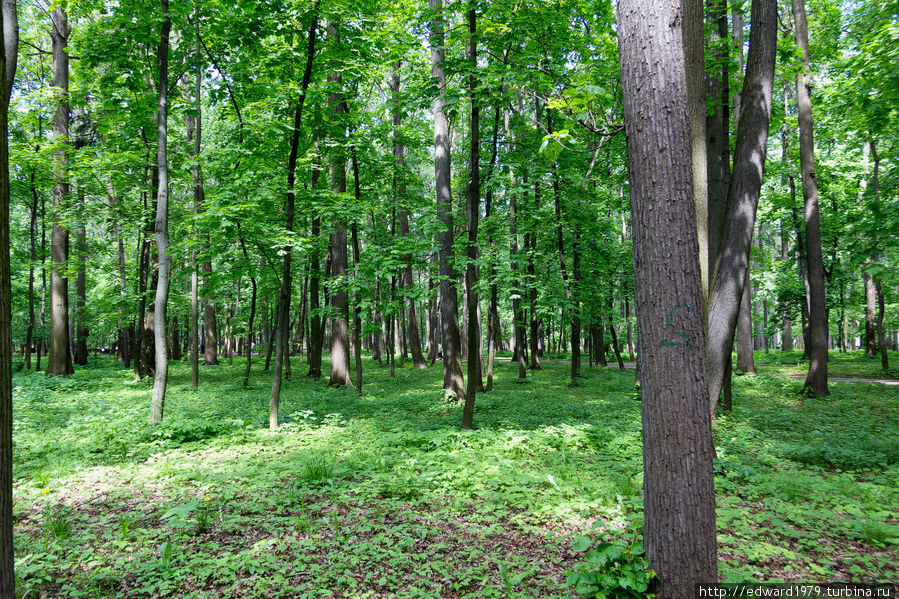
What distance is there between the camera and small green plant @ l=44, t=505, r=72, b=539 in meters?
3.79

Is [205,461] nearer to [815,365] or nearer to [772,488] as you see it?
[772,488]

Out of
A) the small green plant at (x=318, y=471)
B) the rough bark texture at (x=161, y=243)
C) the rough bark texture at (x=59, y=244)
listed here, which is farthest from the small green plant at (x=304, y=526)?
the rough bark texture at (x=59, y=244)

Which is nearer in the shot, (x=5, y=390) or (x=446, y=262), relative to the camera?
(x=5, y=390)

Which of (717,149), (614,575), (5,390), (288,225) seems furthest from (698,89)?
(288,225)

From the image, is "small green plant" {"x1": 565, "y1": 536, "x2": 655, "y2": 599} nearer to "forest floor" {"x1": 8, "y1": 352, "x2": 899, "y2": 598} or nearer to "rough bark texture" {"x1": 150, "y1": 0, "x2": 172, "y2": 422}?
"forest floor" {"x1": 8, "y1": 352, "x2": 899, "y2": 598}

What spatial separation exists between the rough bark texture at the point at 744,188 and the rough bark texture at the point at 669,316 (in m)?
5.35

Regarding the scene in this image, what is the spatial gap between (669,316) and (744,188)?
6664 mm

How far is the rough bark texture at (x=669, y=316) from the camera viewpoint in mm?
2525

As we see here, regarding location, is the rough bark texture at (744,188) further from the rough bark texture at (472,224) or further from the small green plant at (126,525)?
the small green plant at (126,525)

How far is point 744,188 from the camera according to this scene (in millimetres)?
7488

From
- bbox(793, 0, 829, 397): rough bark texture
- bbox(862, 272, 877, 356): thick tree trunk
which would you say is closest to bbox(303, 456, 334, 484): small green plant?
bbox(793, 0, 829, 397): rough bark texture

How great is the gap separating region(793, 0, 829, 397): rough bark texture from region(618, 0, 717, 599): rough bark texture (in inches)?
447

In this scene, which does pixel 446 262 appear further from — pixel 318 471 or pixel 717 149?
pixel 318 471

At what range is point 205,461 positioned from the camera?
19.6 ft
